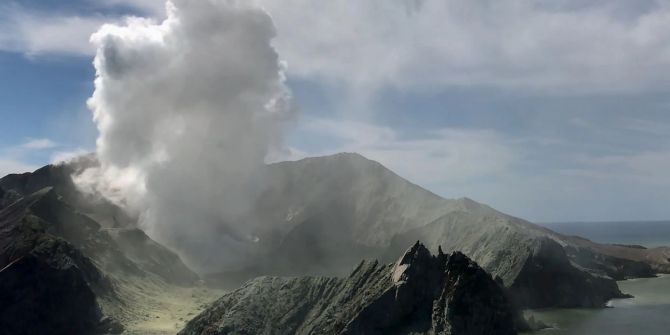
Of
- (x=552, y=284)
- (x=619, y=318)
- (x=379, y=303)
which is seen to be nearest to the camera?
(x=379, y=303)

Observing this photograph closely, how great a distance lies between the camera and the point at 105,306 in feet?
297

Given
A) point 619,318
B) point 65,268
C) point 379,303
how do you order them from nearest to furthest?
point 379,303 < point 65,268 < point 619,318

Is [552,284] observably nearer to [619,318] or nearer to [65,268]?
[619,318]

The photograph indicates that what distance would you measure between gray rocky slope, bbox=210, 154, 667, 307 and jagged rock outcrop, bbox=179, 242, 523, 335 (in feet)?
159

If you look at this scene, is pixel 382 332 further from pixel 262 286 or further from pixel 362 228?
pixel 362 228

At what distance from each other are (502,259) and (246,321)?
193 ft

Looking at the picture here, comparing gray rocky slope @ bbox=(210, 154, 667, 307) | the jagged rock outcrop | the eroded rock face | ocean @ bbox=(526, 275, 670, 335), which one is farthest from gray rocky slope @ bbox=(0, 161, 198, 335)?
the eroded rock face

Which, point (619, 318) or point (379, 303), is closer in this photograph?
point (379, 303)

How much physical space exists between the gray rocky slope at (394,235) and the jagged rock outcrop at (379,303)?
48517mm

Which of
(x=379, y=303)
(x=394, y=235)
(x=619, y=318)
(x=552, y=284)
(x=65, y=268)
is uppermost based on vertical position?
(x=394, y=235)

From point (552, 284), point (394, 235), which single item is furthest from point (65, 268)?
point (394, 235)

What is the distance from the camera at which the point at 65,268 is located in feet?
270

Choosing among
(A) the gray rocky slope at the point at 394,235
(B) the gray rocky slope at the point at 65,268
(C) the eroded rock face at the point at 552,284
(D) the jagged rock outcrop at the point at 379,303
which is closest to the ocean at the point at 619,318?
(C) the eroded rock face at the point at 552,284

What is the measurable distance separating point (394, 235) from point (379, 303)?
298 ft
